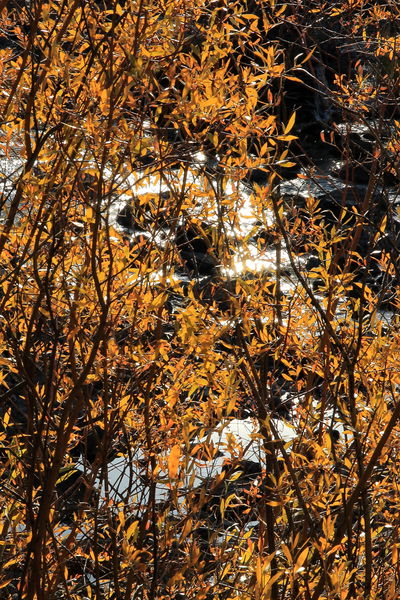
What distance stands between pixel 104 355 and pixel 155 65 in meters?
0.59

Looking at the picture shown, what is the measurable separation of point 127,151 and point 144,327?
60 centimetres

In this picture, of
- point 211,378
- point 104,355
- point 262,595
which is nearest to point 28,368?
point 104,355

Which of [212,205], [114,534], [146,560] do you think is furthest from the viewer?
[146,560]

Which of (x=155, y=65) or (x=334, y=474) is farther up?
(x=155, y=65)

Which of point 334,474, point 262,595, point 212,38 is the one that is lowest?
point 262,595

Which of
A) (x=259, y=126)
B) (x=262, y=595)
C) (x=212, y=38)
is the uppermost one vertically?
(x=212, y=38)

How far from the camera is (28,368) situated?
152 centimetres

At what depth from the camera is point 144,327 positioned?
1921 mm

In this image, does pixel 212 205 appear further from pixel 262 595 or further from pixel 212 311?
pixel 262 595

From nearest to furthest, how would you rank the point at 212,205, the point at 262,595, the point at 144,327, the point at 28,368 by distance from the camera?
the point at 262,595
the point at 28,368
the point at 212,205
the point at 144,327

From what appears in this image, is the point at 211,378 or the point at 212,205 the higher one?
the point at 212,205

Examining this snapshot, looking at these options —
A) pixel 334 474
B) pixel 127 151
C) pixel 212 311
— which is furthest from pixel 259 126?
pixel 334 474

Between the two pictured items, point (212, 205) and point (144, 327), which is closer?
point (212, 205)

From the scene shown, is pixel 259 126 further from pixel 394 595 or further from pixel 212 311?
pixel 394 595
